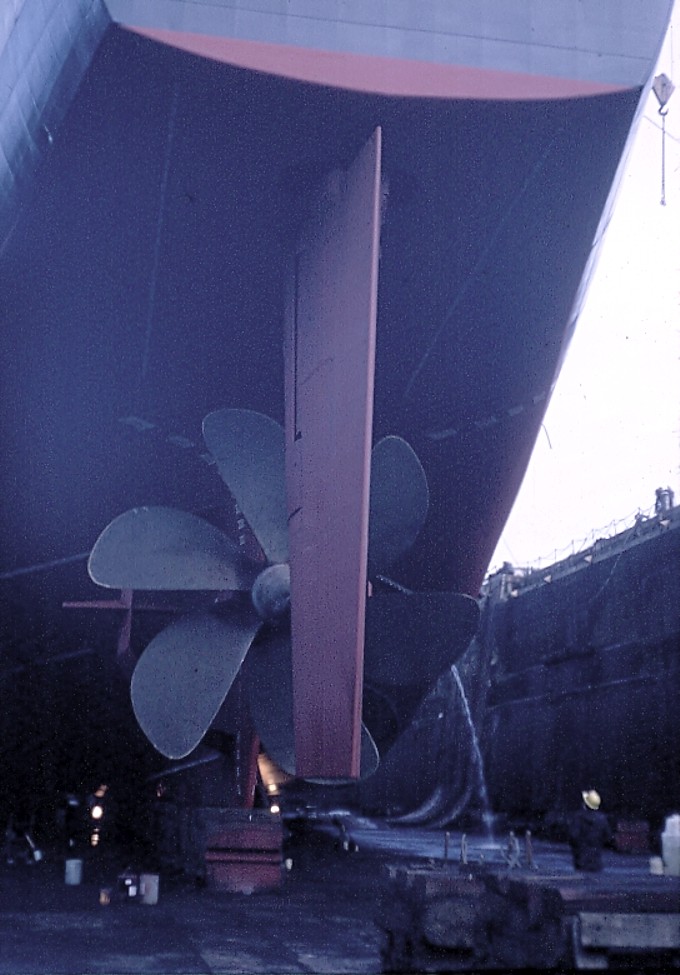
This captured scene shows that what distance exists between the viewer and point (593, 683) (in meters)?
23.5

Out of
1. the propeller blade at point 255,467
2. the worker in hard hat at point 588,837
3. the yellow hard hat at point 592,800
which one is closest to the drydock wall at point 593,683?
the yellow hard hat at point 592,800

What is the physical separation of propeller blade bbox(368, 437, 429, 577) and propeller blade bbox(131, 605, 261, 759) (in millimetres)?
1714

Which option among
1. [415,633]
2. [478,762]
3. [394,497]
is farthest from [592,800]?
[478,762]

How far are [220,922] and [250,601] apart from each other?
325 cm

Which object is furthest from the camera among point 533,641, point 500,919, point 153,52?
point 533,641

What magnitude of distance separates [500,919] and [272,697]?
489 cm

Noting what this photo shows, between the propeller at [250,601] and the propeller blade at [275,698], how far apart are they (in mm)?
11

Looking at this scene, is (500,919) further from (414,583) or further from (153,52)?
(414,583)

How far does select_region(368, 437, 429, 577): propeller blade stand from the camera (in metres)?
10.6

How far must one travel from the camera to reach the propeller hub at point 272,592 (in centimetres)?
985

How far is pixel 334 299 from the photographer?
927 centimetres

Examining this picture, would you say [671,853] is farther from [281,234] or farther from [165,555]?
[281,234]

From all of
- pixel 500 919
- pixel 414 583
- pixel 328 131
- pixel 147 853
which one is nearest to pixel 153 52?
pixel 328 131

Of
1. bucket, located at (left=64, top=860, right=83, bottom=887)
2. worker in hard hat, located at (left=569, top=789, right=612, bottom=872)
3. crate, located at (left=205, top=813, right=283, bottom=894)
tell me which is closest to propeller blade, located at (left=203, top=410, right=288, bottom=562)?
crate, located at (left=205, top=813, right=283, bottom=894)
